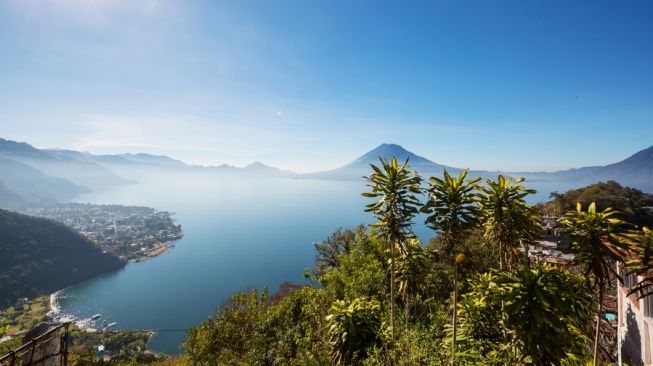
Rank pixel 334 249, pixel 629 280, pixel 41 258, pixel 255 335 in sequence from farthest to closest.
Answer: pixel 41 258 < pixel 334 249 < pixel 255 335 < pixel 629 280

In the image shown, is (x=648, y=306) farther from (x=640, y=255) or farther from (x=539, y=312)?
(x=539, y=312)

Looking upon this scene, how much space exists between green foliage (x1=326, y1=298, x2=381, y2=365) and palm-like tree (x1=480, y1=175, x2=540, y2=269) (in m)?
4.79

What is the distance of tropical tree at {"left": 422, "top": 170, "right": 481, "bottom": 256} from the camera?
9.05 metres

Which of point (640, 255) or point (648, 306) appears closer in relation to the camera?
point (640, 255)

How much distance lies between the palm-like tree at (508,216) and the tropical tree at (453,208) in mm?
440

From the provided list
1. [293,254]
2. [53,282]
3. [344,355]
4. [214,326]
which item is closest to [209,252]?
[293,254]

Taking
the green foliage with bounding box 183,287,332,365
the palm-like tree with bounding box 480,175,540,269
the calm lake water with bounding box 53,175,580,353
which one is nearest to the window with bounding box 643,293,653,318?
the palm-like tree with bounding box 480,175,540,269

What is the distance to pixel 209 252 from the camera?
136250 mm

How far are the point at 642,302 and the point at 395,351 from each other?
7.54 metres

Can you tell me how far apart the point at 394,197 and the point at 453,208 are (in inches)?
71.6

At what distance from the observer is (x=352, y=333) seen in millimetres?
9648

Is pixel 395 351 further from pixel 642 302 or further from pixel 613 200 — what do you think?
pixel 613 200

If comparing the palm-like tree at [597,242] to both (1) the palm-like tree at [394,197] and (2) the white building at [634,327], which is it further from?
(1) the palm-like tree at [394,197]

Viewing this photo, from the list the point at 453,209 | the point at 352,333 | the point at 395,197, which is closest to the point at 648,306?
the point at 453,209
